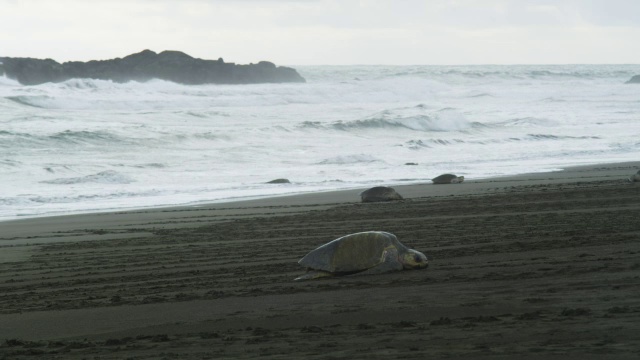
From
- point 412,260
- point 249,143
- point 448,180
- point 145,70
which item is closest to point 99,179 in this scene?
point 448,180

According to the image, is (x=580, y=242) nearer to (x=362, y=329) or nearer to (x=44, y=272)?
(x=362, y=329)

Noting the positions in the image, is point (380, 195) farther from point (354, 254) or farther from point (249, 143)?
point (249, 143)

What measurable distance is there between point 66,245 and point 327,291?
18.3 feet

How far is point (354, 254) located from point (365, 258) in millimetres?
103

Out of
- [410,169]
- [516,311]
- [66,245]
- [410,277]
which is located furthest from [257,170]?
[516,311]

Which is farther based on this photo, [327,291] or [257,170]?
[257,170]

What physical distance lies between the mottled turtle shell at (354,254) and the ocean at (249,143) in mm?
9234

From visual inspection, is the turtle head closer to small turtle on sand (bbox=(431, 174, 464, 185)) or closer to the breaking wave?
small turtle on sand (bbox=(431, 174, 464, 185))

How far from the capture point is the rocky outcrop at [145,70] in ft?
234

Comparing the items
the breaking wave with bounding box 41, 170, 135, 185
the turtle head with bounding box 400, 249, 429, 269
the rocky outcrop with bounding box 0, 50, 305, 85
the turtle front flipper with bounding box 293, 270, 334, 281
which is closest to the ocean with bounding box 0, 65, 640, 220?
the breaking wave with bounding box 41, 170, 135, 185

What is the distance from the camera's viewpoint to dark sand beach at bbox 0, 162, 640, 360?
507 centimetres

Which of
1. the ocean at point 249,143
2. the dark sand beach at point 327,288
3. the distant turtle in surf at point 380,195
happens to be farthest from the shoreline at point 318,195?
the dark sand beach at point 327,288

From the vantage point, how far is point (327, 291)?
716 centimetres

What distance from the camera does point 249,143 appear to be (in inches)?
1251
